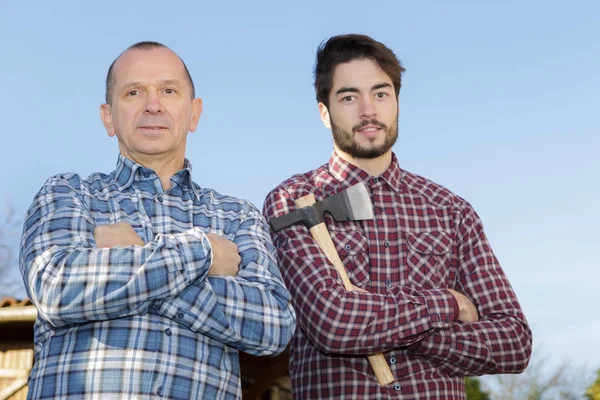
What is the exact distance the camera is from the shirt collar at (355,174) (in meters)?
4.29

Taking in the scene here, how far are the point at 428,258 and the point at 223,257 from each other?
1344mm

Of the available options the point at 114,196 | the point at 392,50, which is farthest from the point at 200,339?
the point at 392,50

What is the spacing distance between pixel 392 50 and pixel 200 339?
2.41 m

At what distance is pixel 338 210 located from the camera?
13.2 feet

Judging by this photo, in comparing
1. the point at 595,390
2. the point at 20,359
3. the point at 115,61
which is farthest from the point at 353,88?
the point at 595,390

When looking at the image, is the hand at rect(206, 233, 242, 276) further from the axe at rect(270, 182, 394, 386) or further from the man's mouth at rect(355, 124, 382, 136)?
the man's mouth at rect(355, 124, 382, 136)

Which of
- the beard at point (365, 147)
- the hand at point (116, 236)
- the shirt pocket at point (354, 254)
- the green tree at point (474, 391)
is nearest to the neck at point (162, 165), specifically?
the hand at point (116, 236)

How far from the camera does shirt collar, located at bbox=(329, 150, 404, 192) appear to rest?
4285 mm

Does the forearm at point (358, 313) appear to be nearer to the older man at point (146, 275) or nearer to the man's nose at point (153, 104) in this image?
the older man at point (146, 275)

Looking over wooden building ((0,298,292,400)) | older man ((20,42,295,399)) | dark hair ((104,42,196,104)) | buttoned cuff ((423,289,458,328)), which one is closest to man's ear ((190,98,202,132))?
dark hair ((104,42,196,104))

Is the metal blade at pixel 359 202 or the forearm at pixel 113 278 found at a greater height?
the metal blade at pixel 359 202

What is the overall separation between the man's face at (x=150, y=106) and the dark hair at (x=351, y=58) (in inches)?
42.7

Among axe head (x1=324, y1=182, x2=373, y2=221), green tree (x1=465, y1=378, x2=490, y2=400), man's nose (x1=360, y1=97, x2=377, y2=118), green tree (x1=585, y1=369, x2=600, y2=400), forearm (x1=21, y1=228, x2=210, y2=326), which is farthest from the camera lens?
green tree (x1=465, y1=378, x2=490, y2=400)

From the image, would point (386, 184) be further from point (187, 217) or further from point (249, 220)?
point (187, 217)
